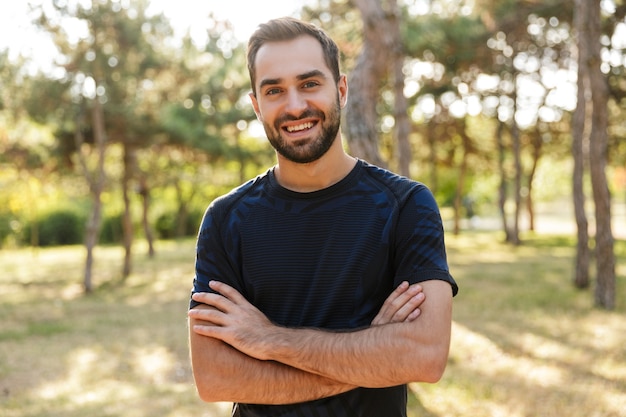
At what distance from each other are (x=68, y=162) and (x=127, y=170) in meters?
1.71

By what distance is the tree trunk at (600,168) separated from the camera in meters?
10.5

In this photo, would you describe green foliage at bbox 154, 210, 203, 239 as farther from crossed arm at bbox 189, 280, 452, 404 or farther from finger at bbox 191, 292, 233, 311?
crossed arm at bbox 189, 280, 452, 404

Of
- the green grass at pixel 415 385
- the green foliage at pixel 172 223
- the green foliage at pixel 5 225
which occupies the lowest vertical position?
the green foliage at pixel 172 223

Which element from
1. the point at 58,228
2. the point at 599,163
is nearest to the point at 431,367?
the point at 599,163

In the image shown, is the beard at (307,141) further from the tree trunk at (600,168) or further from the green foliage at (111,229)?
the green foliage at (111,229)

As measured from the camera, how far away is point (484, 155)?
2948cm

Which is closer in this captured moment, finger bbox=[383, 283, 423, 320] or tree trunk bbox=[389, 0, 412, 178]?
finger bbox=[383, 283, 423, 320]

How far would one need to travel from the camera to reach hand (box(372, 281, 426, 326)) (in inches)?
81.7

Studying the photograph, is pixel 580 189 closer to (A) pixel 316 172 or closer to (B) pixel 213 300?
(A) pixel 316 172

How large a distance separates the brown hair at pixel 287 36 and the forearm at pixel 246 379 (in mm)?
957

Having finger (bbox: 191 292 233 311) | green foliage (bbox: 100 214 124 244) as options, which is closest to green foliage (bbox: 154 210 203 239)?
green foliage (bbox: 100 214 124 244)

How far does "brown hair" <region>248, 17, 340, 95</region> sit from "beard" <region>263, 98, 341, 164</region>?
180 mm

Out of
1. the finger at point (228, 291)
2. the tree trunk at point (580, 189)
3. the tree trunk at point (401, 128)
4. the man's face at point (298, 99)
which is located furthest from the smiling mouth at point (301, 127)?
the tree trunk at point (580, 189)

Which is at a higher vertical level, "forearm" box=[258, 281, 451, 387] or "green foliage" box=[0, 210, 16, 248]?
"forearm" box=[258, 281, 451, 387]
